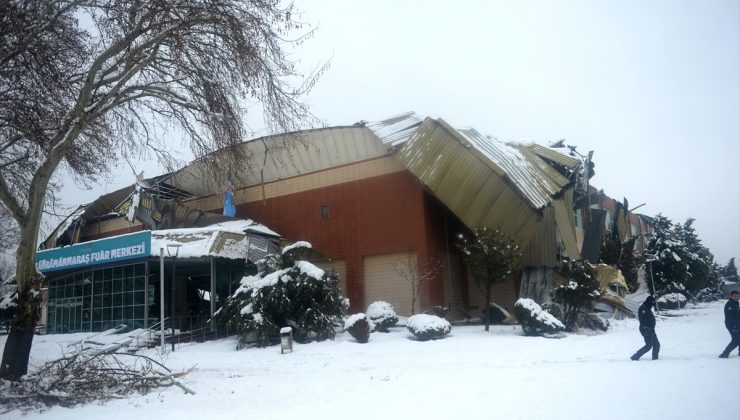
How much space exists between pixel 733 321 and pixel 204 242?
57.1 ft

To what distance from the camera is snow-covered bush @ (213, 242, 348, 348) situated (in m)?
17.1

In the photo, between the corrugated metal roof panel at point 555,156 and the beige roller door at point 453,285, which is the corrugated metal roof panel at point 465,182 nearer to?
the beige roller door at point 453,285

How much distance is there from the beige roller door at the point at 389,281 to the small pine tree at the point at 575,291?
19.4 ft

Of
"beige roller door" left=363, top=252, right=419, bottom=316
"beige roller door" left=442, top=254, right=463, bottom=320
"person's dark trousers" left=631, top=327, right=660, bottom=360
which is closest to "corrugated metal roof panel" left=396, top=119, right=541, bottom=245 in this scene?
"beige roller door" left=363, top=252, right=419, bottom=316

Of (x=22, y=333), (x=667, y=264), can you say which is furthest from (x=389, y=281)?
(x=667, y=264)

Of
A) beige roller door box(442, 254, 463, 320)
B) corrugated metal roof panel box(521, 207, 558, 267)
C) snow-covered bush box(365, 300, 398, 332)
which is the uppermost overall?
corrugated metal roof panel box(521, 207, 558, 267)

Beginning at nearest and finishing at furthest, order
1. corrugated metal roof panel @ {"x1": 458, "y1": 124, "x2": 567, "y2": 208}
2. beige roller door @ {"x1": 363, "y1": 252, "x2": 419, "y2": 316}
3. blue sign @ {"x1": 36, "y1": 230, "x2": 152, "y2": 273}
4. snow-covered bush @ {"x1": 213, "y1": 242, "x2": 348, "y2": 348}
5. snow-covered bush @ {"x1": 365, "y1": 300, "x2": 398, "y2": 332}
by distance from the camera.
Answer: snow-covered bush @ {"x1": 213, "y1": 242, "x2": 348, "y2": 348} < snow-covered bush @ {"x1": 365, "y1": 300, "x2": 398, "y2": 332} < corrugated metal roof panel @ {"x1": 458, "y1": 124, "x2": 567, "y2": 208} < blue sign @ {"x1": 36, "y1": 230, "x2": 152, "y2": 273} < beige roller door @ {"x1": 363, "y1": 252, "x2": 419, "y2": 316}

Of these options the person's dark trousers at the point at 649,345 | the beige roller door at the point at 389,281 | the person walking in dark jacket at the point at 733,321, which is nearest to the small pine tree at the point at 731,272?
the beige roller door at the point at 389,281

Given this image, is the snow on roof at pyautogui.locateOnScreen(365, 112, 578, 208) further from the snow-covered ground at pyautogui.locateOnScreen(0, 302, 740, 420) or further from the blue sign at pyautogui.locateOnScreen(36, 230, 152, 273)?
the blue sign at pyautogui.locateOnScreen(36, 230, 152, 273)

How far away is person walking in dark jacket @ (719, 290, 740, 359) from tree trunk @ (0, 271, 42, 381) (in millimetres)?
13570

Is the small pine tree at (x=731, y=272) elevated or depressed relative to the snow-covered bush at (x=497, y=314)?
elevated

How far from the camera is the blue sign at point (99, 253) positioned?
2036cm

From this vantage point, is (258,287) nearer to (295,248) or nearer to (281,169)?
(295,248)

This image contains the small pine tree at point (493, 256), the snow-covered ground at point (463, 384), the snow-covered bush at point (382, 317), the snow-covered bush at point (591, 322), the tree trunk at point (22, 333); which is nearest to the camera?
the snow-covered ground at point (463, 384)
